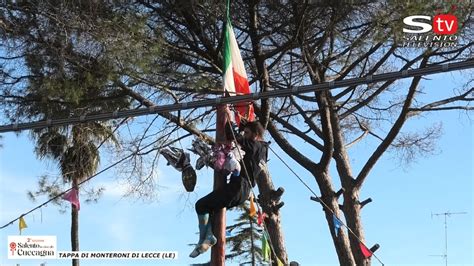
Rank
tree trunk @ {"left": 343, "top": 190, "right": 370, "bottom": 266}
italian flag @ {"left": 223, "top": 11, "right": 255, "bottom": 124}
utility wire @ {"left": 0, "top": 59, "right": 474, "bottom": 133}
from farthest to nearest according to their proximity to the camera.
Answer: tree trunk @ {"left": 343, "top": 190, "right": 370, "bottom": 266} → italian flag @ {"left": 223, "top": 11, "right": 255, "bottom": 124} → utility wire @ {"left": 0, "top": 59, "right": 474, "bottom": 133}

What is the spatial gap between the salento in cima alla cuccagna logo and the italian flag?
10.5 feet

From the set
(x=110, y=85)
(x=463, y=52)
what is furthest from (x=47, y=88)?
(x=463, y=52)

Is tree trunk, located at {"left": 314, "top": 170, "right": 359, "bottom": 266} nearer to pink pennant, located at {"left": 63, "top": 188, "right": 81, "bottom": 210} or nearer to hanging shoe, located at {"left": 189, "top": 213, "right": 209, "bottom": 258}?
pink pennant, located at {"left": 63, "top": 188, "right": 81, "bottom": 210}

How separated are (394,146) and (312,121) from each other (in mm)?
1951

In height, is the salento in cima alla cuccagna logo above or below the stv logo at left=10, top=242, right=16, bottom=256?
above

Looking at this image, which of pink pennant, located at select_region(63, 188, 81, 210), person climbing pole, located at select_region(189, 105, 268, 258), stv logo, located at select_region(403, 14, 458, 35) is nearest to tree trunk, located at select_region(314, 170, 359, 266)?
stv logo, located at select_region(403, 14, 458, 35)

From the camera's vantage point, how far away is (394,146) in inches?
586

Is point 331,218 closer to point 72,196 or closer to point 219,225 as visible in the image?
point 72,196

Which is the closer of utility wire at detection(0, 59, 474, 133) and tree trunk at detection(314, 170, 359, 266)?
utility wire at detection(0, 59, 474, 133)

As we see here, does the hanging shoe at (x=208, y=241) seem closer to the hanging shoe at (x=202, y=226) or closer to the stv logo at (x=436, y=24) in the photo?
the hanging shoe at (x=202, y=226)

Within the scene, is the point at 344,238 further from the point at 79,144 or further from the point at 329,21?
the point at 79,144

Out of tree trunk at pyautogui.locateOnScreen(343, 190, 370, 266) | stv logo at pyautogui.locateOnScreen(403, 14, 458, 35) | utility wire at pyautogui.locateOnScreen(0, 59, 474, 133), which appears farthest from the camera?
tree trunk at pyautogui.locateOnScreen(343, 190, 370, 266)

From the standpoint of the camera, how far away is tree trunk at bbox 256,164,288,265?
13070 millimetres

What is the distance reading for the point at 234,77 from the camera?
26.5ft
